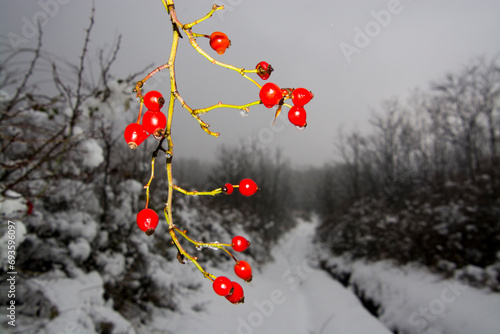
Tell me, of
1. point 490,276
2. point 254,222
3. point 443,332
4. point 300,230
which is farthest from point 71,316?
point 300,230

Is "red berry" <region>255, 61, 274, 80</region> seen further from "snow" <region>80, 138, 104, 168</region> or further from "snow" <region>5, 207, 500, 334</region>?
"snow" <region>5, 207, 500, 334</region>

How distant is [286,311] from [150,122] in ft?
28.6

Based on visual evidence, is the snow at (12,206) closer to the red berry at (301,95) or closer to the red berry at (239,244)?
the red berry at (239,244)

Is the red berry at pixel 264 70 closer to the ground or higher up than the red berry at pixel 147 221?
higher up

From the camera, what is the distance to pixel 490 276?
19.0ft

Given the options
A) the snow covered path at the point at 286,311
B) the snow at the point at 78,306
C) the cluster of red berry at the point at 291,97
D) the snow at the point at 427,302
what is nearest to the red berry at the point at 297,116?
the cluster of red berry at the point at 291,97

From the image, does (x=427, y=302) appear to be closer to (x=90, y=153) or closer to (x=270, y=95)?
(x=90, y=153)

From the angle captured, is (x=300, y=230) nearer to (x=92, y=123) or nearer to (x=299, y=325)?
(x=299, y=325)

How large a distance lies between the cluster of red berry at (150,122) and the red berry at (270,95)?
182mm

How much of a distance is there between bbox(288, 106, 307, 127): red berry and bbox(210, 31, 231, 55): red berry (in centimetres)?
18

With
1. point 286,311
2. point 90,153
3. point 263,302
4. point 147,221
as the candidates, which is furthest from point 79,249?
point 286,311

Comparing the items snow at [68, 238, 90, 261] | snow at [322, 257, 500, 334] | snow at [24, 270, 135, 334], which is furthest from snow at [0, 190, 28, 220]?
snow at [322, 257, 500, 334]

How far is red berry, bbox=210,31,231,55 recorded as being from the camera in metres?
0.48

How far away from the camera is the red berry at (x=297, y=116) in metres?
0.55
